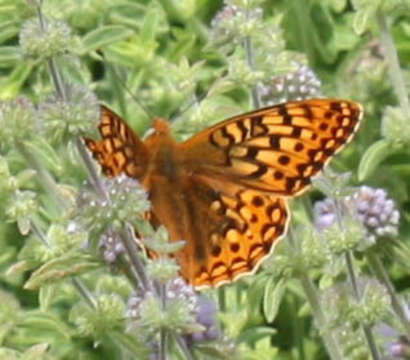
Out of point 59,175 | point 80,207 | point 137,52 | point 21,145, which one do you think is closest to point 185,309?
point 80,207

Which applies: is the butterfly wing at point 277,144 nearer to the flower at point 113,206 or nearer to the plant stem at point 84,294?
the plant stem at point 84,294

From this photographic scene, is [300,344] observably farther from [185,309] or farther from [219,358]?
[185,309]

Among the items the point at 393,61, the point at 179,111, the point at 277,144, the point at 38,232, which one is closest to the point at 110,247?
the point at 38,232

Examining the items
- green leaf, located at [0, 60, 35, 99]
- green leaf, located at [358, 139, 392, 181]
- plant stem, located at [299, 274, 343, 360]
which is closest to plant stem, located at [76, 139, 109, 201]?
plant stem, located at [299, 274, 343, 360]

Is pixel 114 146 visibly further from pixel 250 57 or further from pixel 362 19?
pixel 362 19

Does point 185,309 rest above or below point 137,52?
below

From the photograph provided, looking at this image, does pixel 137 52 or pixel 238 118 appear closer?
pixel 238 118

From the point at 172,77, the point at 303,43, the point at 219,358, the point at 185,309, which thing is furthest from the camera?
the point at 303,43
